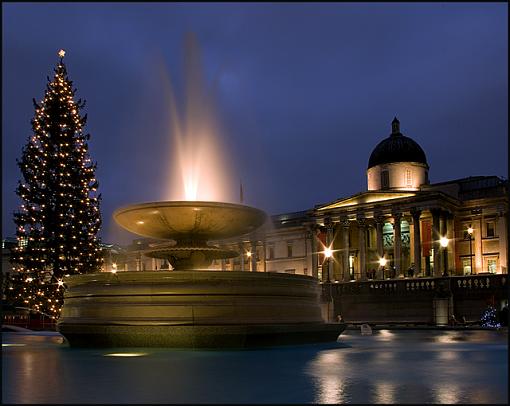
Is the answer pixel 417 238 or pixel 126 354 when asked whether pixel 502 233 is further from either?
pixel 126 354

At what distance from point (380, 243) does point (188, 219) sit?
43.7 m

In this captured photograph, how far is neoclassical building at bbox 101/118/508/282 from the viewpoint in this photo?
54906 mm

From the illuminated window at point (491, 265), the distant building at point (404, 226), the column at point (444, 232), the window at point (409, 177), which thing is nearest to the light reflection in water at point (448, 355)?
the distant building at point (404, 226)

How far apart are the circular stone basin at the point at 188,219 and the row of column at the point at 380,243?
3894 cm

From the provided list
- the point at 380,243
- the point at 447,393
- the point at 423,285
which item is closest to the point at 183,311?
the point at 447,393

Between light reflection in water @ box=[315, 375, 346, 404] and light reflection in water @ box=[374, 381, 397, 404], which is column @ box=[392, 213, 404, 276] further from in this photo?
light reflection in water @ box=[374, 381, 397, 404]

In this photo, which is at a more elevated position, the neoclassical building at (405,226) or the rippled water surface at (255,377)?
the neoclassical building at (405,226)

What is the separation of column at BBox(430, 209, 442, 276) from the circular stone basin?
126ft

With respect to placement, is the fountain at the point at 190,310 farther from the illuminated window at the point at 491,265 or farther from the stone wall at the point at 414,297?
the illuminated window at the point at 491,265

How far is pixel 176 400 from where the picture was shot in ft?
19.8

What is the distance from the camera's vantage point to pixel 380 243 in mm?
57719

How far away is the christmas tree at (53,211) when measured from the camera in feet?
104

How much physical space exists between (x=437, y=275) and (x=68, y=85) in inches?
1295

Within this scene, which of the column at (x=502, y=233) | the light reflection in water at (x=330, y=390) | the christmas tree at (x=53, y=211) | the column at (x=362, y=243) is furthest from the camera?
the column at (x=362, y=243)
